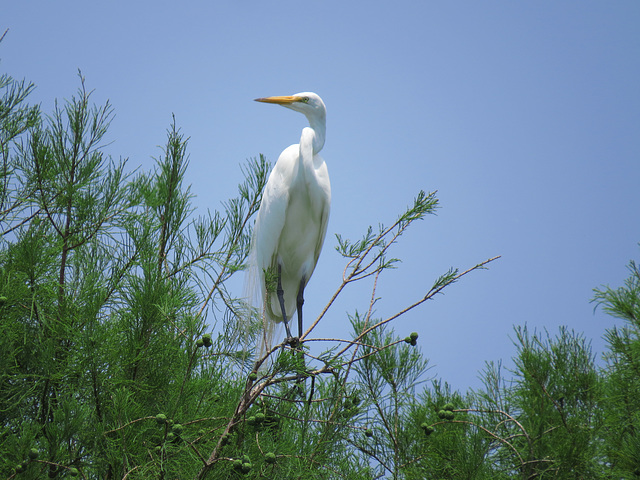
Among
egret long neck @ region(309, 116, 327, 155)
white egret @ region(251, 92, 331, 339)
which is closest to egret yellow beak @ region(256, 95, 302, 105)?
white egret @ region(251, 92, 331, 339)

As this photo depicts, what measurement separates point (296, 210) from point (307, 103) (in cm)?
46

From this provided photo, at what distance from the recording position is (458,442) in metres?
1.44

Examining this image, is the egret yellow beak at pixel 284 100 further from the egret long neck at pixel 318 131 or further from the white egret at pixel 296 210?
the egret long neck at pixel 318 131

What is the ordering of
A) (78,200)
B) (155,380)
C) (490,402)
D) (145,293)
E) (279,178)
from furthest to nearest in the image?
1. (279,178)
2. (490,402)
3. (78,200)
4. (155,380)
5. (145,293)

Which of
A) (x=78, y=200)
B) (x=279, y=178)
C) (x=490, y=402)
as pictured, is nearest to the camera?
(x=78, y=200)

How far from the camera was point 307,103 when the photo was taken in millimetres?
2533

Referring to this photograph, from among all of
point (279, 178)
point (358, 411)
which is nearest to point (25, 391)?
point (358, 411)

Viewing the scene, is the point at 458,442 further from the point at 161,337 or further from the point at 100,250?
the point at 100,250

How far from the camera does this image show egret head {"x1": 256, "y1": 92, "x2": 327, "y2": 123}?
2525 mm

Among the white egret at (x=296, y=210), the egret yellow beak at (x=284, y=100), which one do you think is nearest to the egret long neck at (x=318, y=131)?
the white egret at (x=296, y=210)

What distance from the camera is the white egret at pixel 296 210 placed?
2410 mm

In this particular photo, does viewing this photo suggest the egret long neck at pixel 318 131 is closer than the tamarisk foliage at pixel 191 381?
No

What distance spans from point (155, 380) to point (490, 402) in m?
1.08

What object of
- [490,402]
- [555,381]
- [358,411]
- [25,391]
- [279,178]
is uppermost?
[279,178]
